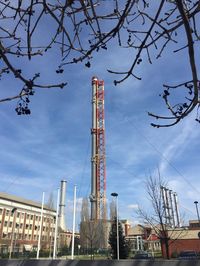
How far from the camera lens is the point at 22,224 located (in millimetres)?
74938

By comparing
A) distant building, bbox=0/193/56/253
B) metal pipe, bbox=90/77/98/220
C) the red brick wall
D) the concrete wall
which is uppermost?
metal pipe, bbox=90/77/98/220

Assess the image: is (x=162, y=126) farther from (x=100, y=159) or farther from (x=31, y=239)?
(x=31, y=239)

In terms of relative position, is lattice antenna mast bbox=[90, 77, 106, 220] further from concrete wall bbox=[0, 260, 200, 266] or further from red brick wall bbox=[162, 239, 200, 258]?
concrete wall bbox=[0, 260, 200, 266]

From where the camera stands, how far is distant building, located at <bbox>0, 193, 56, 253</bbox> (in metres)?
69.3

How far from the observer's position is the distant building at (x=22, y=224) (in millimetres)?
69262

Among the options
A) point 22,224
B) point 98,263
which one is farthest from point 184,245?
point 22,224

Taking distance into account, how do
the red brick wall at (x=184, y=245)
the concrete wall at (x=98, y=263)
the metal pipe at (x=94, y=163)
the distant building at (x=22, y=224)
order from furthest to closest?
the metal pipe at (x=94, y=163), the distant building at (x=22, y=224), the red brick wall at (x=184, y=245), the concrete wall at (x=98, y=263)

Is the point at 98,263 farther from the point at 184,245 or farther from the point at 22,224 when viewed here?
the point at 22,224

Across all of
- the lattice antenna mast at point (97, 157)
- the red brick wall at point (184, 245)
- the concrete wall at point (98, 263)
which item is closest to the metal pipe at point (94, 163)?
the lattice antenna mast at point (97, 157)

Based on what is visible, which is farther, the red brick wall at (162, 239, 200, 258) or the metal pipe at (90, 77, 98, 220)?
the metal pipe at (90, 77, 98, 220)

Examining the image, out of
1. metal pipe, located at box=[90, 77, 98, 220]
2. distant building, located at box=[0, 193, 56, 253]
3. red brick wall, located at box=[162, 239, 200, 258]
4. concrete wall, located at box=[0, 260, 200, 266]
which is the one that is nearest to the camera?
concrete wall, located at box=[0, 260, 200, 266]

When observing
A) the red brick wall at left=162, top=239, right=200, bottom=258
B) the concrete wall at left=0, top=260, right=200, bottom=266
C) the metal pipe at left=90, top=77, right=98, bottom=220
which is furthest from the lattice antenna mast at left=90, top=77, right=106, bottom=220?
the concrete wall at left=0, top=260, right=200, bottom=266

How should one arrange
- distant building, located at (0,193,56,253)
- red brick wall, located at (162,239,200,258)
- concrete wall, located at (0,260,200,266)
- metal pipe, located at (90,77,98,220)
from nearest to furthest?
concrete wall, located at (0,260,200,266), red brick wall, located at (162,239,200,258), distant building, located at (0,193,56,253), metal pipe, located at (90,77,98,220)

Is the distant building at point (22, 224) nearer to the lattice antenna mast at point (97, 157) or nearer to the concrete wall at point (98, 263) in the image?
the lattice antenna mast at point (97, 157)
